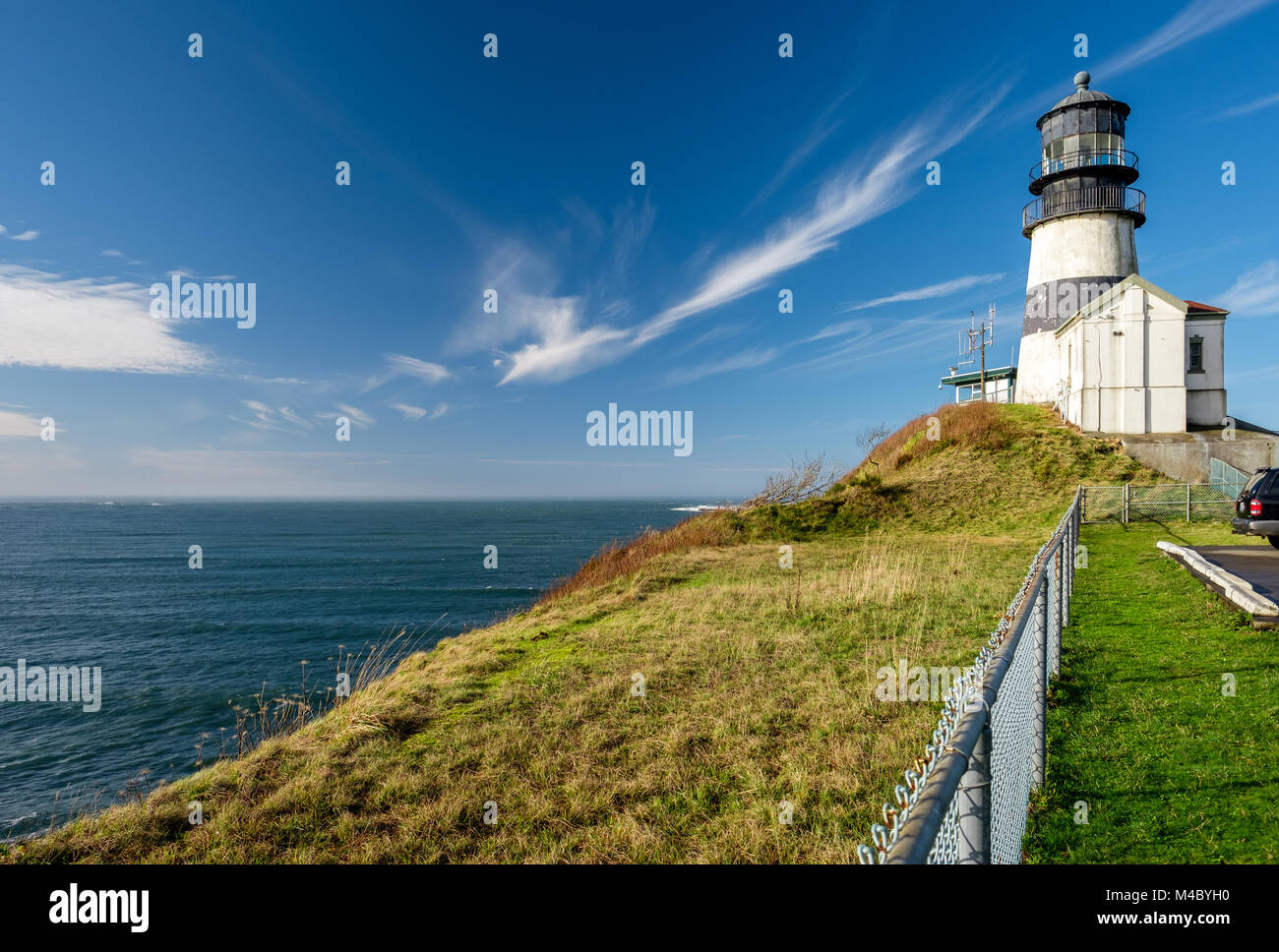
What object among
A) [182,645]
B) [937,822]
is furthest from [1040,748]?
[182,645]

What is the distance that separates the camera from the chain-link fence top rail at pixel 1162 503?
2022 cm

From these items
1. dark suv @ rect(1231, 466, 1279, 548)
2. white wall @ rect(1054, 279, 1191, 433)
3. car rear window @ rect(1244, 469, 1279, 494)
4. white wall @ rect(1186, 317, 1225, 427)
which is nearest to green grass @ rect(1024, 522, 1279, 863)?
A: dark suv @ rect(1231, 466, 1279, 548)

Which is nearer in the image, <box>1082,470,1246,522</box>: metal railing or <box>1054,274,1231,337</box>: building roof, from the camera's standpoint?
<box>1082,470,1246,522</box>: metal railing

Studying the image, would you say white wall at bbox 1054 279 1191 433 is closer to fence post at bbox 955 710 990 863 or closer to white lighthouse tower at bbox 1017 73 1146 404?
white lighthouse tower at bbox 1017 73 1146 404

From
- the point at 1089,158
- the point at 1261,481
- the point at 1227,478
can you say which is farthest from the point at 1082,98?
the point at 1261,481

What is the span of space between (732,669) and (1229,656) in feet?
18.5

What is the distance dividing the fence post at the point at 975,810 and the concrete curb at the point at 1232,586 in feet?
27.6

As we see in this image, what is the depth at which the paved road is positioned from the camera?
355 inches

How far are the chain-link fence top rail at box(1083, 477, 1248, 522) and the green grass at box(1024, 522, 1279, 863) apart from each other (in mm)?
13748

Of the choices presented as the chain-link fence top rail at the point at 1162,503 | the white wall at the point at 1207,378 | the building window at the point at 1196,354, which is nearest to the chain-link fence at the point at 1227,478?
the chain-link fence top rail at the point at 1162,503

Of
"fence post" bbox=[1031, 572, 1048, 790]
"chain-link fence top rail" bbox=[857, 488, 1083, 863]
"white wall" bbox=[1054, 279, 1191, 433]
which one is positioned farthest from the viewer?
"white wall" bbox=[1054, 279, 1191, 433]

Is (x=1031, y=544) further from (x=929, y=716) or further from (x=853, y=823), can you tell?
(x=853, y=823)

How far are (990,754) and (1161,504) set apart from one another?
24.4m

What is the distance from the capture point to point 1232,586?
8703 millimetres
